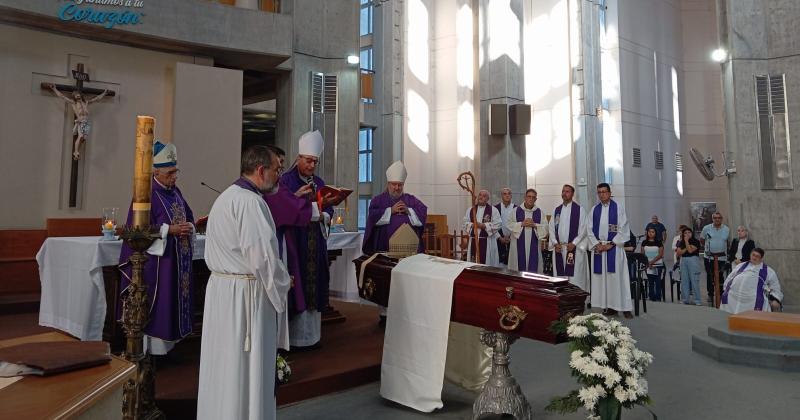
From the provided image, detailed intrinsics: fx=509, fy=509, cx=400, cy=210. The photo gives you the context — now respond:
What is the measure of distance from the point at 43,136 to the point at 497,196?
9.34 m

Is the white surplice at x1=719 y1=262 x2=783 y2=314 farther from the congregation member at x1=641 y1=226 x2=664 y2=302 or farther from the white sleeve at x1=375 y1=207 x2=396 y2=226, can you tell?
the white sleeve at x1=375 y1=207 x2=396 y2=226

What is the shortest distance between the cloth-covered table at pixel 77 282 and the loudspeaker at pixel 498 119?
9.18 meters

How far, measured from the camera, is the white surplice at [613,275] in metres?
7.18

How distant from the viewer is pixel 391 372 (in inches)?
146

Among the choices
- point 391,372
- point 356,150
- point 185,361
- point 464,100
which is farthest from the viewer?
point 464,100

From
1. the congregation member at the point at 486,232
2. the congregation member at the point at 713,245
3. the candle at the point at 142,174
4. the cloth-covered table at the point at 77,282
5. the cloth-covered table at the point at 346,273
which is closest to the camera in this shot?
the candle at the point at 142,174

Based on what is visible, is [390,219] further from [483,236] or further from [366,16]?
[366,16]

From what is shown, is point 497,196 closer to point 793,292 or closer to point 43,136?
point 793,292

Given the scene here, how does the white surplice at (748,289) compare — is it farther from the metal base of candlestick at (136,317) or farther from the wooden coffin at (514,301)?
the metal base of candlestick at (136,317)

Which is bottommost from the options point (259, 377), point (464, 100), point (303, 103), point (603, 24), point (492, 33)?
point (259, 377)

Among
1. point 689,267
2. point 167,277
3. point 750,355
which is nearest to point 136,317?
point 167,277

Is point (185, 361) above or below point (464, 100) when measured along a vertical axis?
below

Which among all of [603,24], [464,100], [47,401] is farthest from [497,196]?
[47,401]

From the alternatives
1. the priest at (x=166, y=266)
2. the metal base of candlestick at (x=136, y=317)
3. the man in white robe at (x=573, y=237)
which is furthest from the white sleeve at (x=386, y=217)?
the man in white robe at (x=573, y=237)
